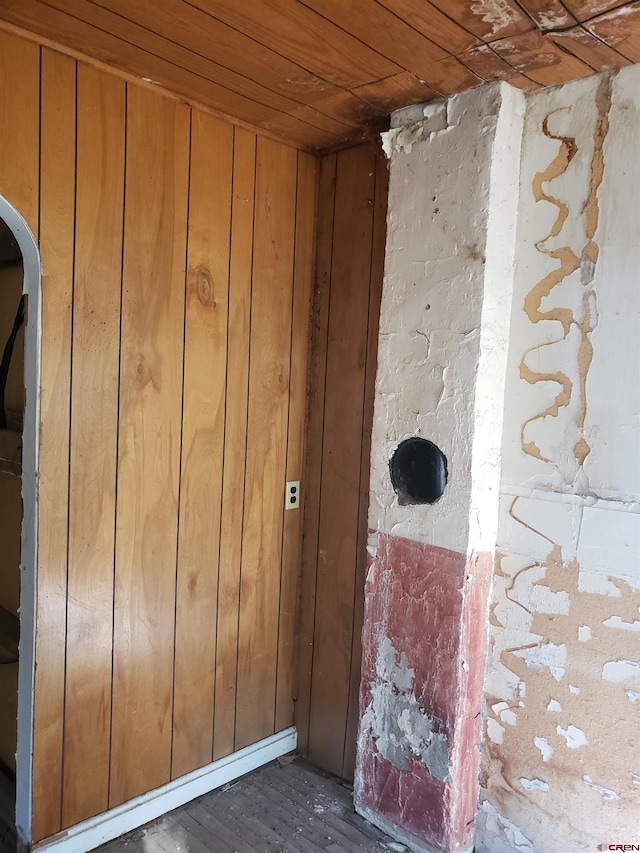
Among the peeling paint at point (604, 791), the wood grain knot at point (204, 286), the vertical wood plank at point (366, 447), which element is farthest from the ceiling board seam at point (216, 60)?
the peeling paint at point (604, 791)

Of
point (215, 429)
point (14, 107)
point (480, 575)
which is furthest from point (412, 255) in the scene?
point (14, 107)

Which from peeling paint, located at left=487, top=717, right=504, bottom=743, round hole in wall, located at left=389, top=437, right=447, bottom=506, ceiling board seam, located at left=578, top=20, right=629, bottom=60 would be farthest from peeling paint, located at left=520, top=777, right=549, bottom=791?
ceiling board seam, located at left=578, top=20, right=629, bottom=60

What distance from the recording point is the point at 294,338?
2402mm

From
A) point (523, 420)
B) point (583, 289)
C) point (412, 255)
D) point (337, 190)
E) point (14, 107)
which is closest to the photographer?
point (14, 107)

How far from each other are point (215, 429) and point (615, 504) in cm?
128

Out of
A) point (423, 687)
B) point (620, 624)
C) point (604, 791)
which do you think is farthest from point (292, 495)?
point (604, 791)

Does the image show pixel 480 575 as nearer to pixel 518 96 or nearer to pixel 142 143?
pixel 518 96

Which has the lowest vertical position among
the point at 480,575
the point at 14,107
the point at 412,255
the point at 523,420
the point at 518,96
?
the point at 480,575

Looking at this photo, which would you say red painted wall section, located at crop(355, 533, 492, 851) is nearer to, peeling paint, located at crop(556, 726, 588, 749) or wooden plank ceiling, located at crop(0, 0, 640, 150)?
peeling paint, located at crop(556, 726, 588, 749)

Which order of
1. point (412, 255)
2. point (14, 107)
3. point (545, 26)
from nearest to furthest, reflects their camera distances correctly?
point (545, 26) < point (14, 107) < point (412, 255)

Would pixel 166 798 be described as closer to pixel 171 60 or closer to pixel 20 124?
pixel 20 124

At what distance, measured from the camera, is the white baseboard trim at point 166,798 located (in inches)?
73.9

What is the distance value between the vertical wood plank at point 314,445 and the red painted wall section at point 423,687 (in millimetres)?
423

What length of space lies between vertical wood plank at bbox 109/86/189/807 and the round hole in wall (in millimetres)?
734
